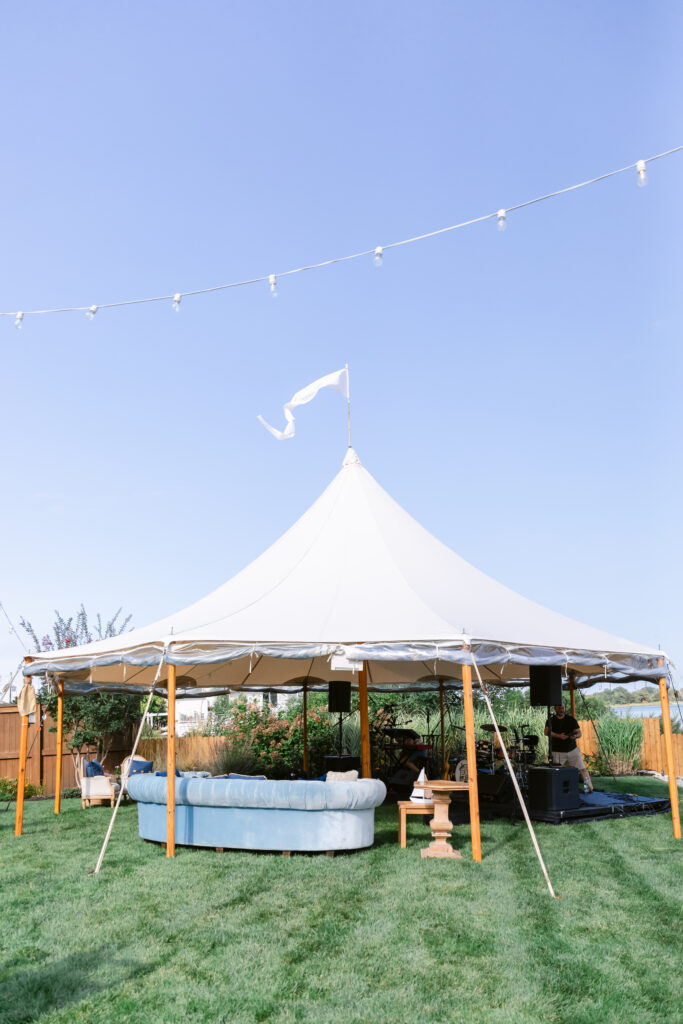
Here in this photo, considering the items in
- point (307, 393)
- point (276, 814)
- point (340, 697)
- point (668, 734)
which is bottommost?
point (276, 814)

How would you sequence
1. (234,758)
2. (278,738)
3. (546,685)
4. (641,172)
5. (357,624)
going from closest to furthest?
(641,172) → (357,624) → (546,685) → (234,758) → (278,738)

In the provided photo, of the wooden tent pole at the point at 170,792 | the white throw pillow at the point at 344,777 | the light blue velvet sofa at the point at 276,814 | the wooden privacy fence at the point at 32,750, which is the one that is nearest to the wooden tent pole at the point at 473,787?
the light blue velvet sofa at the point at 276,814

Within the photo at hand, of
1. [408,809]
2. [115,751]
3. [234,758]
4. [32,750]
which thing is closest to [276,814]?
[408,809]

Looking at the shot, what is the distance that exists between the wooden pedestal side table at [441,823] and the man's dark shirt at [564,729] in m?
4.27

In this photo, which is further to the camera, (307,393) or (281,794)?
(307,393)

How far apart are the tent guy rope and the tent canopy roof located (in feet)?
11.4

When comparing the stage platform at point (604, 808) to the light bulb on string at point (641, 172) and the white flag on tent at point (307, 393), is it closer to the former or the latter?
the white flag on tent at point (307, 393)

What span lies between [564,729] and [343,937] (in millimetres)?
7414

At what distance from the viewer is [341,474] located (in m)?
11.8

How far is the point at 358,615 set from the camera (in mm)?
8711

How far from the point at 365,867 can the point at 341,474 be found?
19.2 feet

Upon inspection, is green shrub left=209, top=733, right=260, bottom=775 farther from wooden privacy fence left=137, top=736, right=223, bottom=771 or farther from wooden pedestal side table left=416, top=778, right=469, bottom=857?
wooden pedestal side table left=416, top=778, right=469, bottom=857

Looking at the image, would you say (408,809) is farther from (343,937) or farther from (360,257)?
(360,257)

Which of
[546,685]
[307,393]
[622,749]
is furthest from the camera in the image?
[622,749]
